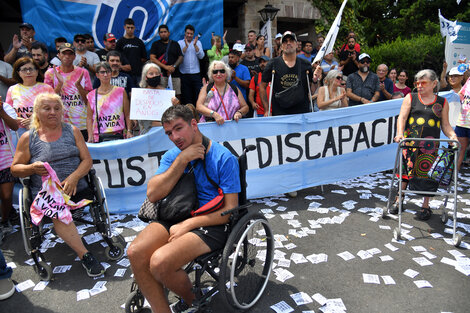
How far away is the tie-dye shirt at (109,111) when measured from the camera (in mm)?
4797

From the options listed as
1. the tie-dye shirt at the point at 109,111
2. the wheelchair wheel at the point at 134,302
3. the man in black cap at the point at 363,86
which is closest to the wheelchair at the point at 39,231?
the wheelchair wheel at the point at 134,302

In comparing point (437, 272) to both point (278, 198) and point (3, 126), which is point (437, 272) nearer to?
point (278, 198)

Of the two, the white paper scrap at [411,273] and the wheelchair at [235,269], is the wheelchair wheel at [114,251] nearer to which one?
the wheelchair at [235,269]

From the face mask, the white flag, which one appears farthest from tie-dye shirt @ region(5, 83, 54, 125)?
the white flag

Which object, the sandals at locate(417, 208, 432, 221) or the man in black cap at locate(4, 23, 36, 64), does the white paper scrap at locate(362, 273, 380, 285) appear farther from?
the man in black cap at locate(4, 23, 36, 64)

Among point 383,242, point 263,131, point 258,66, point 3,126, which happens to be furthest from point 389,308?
point 258,66

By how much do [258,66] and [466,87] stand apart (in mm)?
4185

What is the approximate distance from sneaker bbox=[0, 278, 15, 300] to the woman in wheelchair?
570 mm

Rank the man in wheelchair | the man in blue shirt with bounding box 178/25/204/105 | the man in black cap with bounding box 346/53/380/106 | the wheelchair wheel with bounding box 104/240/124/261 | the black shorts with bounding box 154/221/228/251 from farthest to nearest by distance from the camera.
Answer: the man in blue shirt with bounding box 178/25/204/105 < the man in black cap with bounding box 346/53/380/106 < the wheelchair wheel with bounding box 104/240/124/261 < the black shorts with bounding box 154/221/228/251 < the man in wheelchair

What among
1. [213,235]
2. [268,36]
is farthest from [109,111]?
[268,36]

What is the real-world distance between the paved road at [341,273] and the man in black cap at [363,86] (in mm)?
2992

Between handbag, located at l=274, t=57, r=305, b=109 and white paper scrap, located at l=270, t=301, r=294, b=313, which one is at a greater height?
handbag, located at l=274, t=57, r=305, b=109

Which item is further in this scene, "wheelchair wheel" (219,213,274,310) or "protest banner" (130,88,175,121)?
"protest banner" (130,88,175,121)

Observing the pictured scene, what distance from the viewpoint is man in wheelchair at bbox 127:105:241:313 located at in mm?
2338
